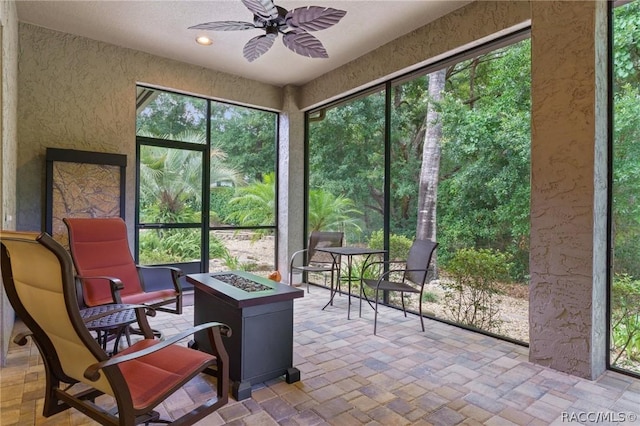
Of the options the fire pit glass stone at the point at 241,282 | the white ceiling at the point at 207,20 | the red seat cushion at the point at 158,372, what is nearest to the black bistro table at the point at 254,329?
the fire pit glass stone at the point at 241,282

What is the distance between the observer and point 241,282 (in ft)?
9.21

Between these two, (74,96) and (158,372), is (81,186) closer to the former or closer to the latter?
(74,96)

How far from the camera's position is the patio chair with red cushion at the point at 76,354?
4.26ft

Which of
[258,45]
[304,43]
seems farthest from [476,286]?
[258,45]

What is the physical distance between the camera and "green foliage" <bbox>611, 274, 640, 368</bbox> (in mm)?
2623

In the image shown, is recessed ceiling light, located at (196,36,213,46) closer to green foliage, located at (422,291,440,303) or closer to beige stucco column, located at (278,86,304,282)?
beige stucco column, located at (278,86,304,282)

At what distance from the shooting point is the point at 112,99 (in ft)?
14.1

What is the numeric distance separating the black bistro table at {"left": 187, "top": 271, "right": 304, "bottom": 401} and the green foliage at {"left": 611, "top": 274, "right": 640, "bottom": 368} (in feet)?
8.03

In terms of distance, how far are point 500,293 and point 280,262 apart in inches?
132

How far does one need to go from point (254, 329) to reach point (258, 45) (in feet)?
7.94

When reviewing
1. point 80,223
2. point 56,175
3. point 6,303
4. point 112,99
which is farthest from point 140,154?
point 6,303

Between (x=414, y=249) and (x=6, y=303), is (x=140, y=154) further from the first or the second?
(x=414, y=249)

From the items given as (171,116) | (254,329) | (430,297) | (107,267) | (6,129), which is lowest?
(430,297)

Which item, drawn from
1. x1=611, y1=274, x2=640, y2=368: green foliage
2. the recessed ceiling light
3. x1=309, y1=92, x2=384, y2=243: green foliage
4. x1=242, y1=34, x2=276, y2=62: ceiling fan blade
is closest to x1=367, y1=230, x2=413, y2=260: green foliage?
x1=309, y1=92, x2=384, y2=243: green foliage
